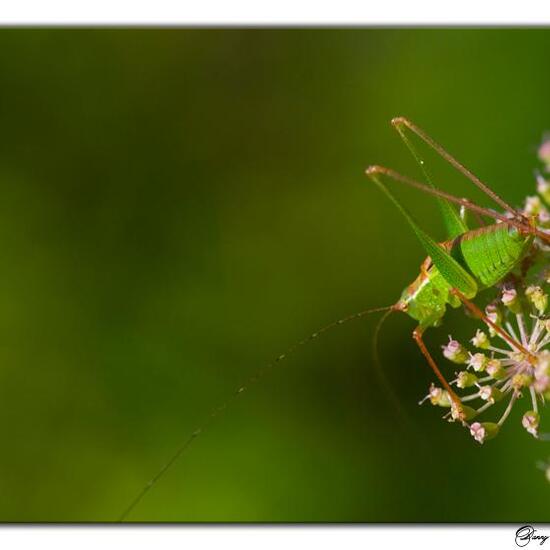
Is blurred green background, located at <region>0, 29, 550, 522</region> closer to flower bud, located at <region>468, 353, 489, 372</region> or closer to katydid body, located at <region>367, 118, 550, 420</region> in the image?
katydid body, located at <region>367, 118, 550, 420</region>

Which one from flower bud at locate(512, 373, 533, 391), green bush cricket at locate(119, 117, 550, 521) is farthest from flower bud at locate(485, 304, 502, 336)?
flower bud at locate(512, 373, 533, 391)

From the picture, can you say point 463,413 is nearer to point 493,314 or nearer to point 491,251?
point 493,314

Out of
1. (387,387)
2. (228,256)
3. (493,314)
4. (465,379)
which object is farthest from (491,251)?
(228,256)

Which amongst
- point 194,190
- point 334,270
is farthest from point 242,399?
point 194,190

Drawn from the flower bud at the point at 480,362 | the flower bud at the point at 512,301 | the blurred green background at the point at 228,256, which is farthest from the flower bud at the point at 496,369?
the blurred green background at the point at 228,256
